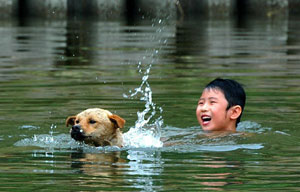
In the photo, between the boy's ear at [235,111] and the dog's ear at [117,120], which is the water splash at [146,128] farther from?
the boy's ear at [235,111]

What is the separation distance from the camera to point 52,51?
→ 2228cm

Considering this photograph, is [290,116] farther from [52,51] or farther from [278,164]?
[52,51]

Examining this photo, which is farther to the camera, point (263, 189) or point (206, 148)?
point (206, 148)

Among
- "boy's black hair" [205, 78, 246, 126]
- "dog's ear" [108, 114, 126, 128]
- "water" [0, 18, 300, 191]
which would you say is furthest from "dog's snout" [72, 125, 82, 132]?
"boy's black hair" [205, 78, 246, 126]

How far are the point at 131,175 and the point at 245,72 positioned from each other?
930 cm

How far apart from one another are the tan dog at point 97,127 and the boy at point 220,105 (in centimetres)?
148

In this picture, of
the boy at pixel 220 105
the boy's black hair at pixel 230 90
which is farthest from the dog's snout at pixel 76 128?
the boy's black hair at pixel 230 90

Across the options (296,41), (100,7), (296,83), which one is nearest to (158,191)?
(296,83)

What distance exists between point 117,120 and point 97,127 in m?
0.24

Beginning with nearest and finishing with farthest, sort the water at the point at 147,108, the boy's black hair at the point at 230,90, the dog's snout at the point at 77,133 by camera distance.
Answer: the water at the point at 147,108
the dog's snout at the point at 77,133
the boy's black hair at the point at 230,90

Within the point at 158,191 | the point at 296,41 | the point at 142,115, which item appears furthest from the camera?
the point at 296,41

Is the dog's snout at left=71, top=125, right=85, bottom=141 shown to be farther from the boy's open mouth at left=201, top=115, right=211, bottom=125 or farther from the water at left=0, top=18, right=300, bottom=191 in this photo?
the boy's open mouth at left=201, top=115, right=211, bottom=125

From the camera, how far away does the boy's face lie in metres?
11.9

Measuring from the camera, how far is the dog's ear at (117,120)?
10.5 metres
